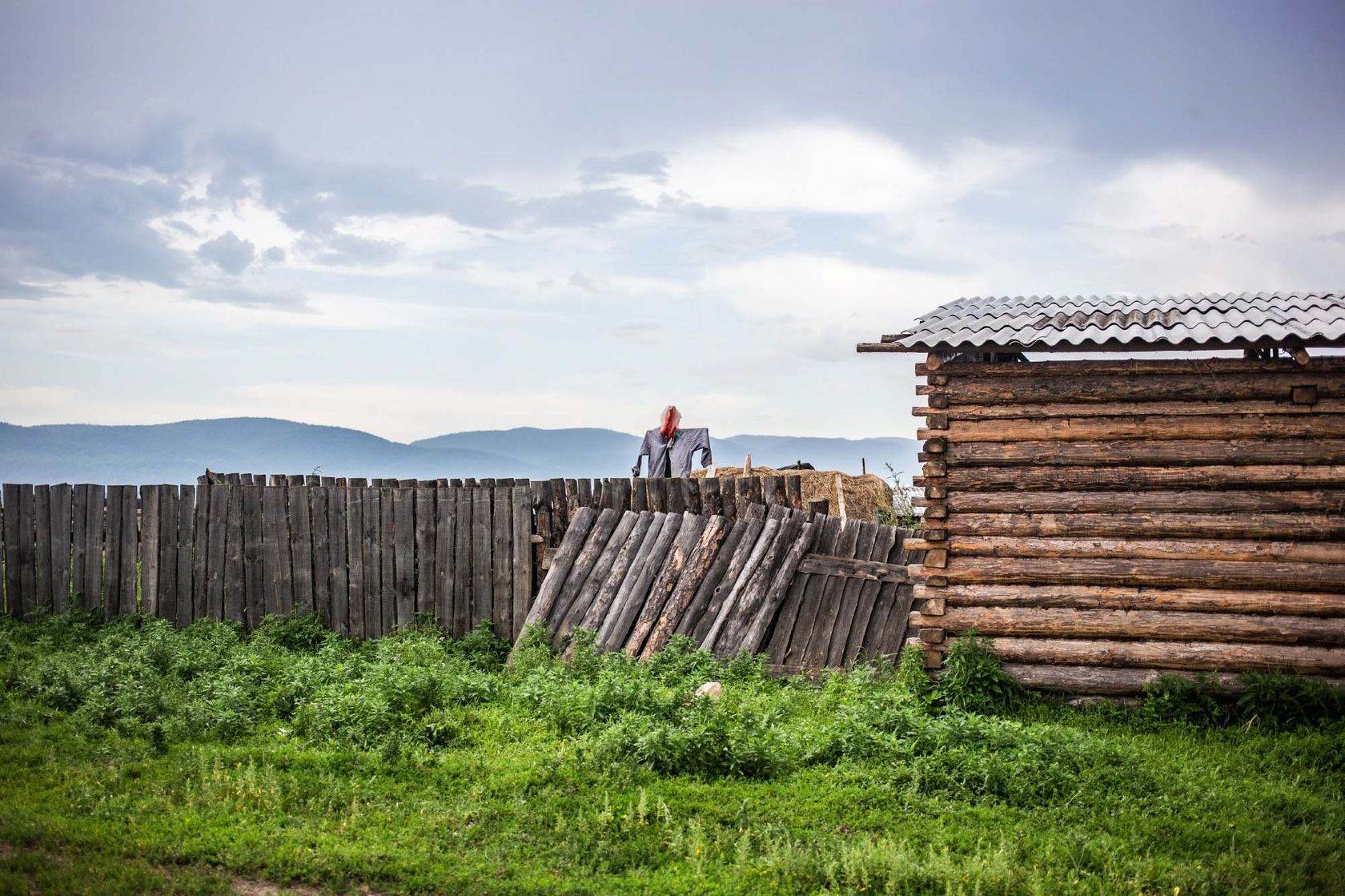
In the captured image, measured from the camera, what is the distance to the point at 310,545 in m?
12.4

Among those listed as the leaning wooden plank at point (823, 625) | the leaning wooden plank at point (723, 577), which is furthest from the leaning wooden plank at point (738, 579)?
the leaning wooden plank at point (823, 625)

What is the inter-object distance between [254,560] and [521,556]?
350 cm

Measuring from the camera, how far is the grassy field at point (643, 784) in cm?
586

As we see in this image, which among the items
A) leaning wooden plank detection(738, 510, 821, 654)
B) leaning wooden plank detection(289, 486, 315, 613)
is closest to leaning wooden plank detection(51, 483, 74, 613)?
leaning wooden plank detection(289, 486, 315, 613)

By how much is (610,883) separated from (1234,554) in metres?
7.02

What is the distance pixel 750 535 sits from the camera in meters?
10.9

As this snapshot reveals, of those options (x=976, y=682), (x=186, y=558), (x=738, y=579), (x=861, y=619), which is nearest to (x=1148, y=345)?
(x=976, y=682)

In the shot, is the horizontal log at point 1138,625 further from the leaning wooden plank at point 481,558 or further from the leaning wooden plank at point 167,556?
the leaning wooden plank at point 167,556

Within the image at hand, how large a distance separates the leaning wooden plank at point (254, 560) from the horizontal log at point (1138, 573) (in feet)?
25.5

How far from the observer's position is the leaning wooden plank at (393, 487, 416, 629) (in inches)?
473

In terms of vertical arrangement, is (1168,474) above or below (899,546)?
above

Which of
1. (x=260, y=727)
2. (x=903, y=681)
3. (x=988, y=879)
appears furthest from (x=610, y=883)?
(x=903, y=681)

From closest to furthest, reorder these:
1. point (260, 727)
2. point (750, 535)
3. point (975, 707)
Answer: point (260, 727)
point (975, 707)
point (750, 535)

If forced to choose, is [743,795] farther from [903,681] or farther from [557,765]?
[903,681]
